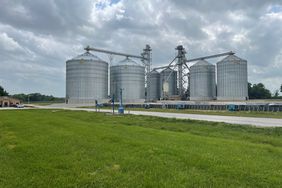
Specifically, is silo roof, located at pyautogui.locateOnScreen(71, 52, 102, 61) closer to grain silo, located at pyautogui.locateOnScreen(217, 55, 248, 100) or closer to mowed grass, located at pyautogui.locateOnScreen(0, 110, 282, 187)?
grain silo, located at pyautogui.locateOnScreen(217, 55, 248, 100)

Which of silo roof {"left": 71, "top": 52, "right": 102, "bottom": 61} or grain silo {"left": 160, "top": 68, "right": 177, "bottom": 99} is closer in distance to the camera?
silo roof {"left": 71, "top": 52, "right": 102, "bottom": 61}

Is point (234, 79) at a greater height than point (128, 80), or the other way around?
point (128, 80)

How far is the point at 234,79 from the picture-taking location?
78438mm

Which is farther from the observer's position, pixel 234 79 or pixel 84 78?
pixel 84 78

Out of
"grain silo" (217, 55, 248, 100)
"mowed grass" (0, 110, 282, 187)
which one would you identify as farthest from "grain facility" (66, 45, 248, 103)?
"mowed grass" (0, 110, 282, 187)

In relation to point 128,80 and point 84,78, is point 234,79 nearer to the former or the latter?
point 128,80

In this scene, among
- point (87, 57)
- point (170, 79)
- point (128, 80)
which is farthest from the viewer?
point (170, 79)

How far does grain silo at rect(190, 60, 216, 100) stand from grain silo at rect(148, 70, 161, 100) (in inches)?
864

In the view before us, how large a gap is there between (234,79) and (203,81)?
10.1 meters

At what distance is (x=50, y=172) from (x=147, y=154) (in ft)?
9.87

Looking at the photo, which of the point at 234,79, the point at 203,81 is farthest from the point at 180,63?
the point at 234,79

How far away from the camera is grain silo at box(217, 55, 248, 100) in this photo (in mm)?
78125

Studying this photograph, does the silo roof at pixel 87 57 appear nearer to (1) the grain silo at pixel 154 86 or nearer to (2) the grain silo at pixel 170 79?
(1) the grain silo at pixel 154 86

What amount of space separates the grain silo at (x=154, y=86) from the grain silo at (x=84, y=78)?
24740mm
